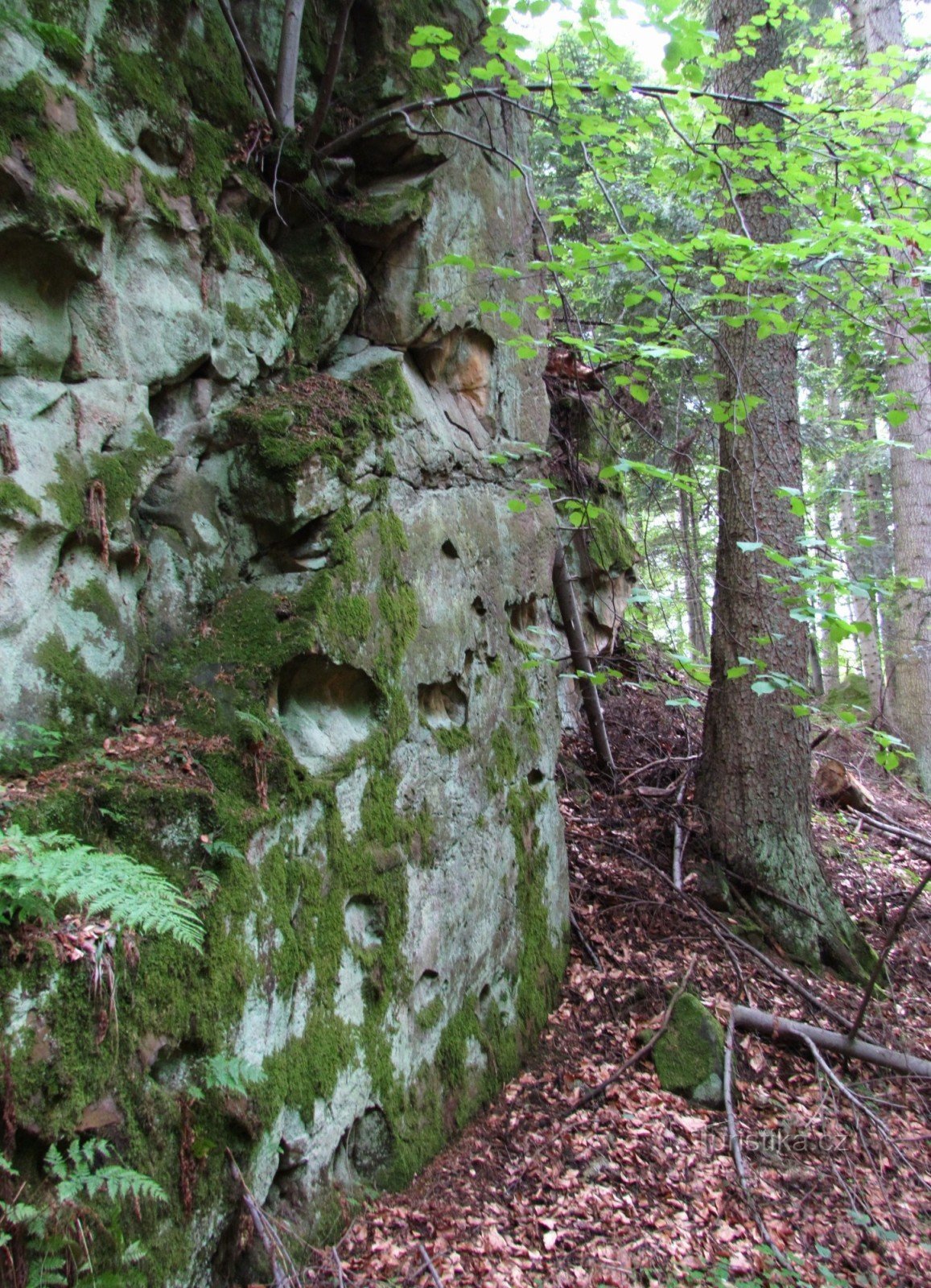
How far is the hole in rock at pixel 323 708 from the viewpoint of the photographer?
161 inches

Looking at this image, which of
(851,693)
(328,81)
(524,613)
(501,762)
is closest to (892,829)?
(524,613)

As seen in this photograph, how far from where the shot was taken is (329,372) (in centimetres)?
502

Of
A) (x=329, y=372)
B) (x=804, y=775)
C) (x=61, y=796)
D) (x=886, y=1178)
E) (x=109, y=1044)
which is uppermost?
(x=329, y=372)

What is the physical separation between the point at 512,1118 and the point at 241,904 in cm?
262

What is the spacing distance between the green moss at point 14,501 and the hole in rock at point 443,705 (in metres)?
2.44

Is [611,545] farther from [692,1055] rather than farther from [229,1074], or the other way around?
[229,1074]

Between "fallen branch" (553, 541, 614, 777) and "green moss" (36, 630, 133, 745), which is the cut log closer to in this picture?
"fallen branch" (553, 541, 614, 777)

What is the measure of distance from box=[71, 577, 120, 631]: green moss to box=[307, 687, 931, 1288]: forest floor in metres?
2.94

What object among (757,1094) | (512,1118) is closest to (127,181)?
(512,1118)

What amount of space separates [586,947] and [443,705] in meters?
2.67

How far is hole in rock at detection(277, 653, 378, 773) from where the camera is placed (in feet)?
13.4

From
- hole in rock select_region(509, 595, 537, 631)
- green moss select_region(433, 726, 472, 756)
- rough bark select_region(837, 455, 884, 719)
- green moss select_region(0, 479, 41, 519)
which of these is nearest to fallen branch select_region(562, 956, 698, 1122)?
green moss select_region(433, 726, 472, 756)

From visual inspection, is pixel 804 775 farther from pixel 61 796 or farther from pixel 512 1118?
pixel 61 796

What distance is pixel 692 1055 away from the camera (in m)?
5.18
